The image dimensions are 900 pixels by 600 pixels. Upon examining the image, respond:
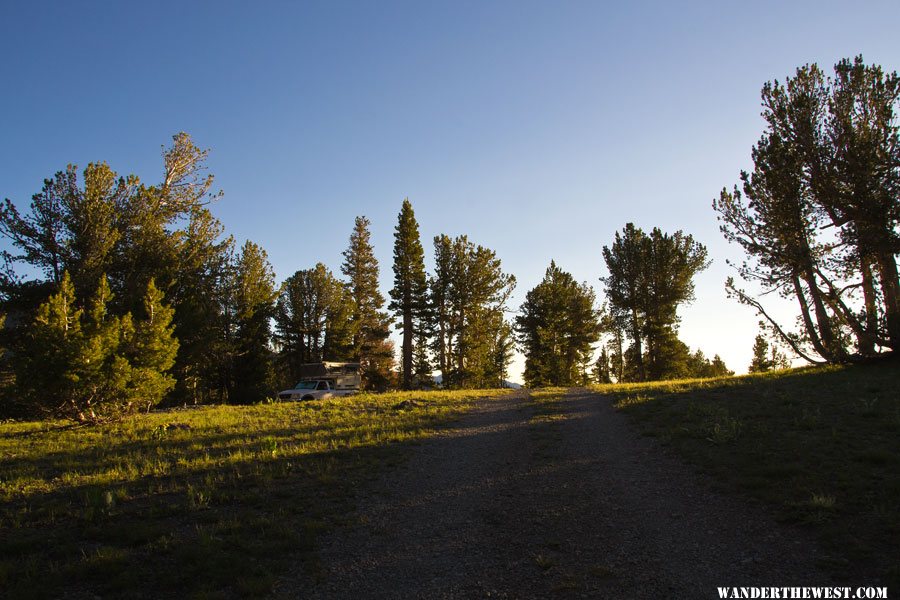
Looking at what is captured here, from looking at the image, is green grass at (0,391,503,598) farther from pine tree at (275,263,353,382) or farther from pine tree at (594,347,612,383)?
pine tree at (594,347,612,383)

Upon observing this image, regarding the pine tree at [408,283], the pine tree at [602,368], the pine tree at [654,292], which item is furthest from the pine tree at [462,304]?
the pine tree at [602,368]

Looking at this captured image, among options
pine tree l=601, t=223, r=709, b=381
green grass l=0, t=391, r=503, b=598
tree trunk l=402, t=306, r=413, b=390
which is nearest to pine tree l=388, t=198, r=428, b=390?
tree trunk l=402, t=306, r=413, b=390

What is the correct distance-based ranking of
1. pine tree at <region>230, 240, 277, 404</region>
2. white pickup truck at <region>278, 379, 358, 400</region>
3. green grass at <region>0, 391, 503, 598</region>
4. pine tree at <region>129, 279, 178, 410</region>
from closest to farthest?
green grass at <region>0, 391, 503, 598</region> < pine tree at <region>129, 279, 178, 410</region> < white pickup truck at <region>278, 379, 358, 400</region> < pine tree at <region>230, 240, 277, 404</region>

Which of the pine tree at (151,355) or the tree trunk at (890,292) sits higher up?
the tree trunk at (890,292)

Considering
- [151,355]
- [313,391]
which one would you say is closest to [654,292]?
[313,391]

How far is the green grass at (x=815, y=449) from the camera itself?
537cm

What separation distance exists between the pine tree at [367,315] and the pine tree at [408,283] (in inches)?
164

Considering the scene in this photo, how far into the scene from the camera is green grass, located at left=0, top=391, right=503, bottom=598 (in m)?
5.19

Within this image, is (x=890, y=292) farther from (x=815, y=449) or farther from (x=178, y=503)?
(x=178, y=503)

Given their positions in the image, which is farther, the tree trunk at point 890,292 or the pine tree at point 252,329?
the pine tree at point 252,329

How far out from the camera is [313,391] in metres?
28.9

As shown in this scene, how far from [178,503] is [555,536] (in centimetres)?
624

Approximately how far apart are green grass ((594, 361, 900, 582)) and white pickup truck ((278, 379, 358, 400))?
19.4 meters

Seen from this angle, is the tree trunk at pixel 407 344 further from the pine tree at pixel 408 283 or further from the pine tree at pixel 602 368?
the pine tree at pixel 602 368
